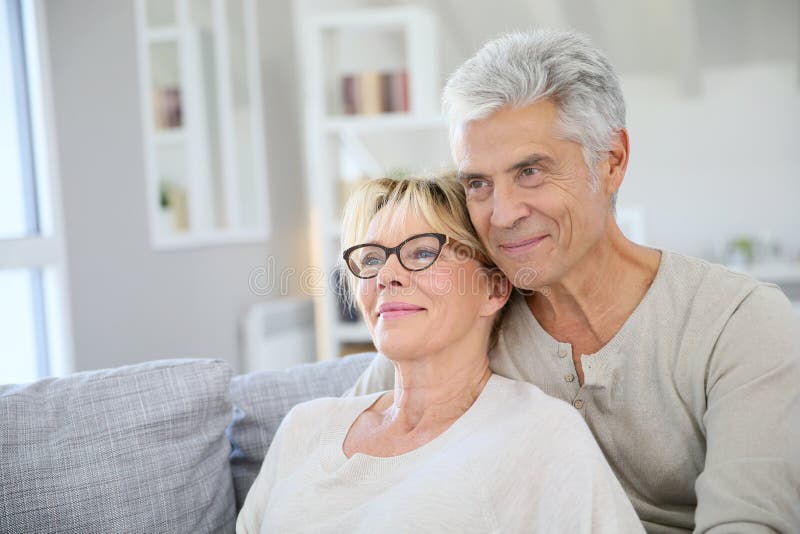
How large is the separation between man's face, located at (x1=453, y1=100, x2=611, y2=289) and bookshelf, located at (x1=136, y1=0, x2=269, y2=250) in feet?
7.49

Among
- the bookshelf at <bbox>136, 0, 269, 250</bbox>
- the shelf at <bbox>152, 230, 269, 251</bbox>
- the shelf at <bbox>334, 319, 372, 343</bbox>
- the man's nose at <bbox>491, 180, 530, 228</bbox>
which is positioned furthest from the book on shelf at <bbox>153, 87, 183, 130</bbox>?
the man's nose at <bbox>491, 180, 530, 228</bbox>

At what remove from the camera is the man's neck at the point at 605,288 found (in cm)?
144

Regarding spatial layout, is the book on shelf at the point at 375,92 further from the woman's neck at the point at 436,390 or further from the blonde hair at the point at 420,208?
the woman's neck at the point at 436,390

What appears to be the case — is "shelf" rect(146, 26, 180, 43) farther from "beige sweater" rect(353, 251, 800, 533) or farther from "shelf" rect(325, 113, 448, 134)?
"beige sweater" rect(353, 251, 800, 533)

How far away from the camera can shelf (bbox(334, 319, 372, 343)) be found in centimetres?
434

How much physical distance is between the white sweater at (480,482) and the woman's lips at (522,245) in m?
0.24

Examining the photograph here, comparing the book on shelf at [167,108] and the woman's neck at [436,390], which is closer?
the woman's neck at [436,390]

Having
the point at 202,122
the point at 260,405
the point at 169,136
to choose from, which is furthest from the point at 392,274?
the point at 202,122

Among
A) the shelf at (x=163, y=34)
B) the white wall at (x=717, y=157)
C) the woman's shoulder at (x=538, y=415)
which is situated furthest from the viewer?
the white wall at (x=717, y=157)

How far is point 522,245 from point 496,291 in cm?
16

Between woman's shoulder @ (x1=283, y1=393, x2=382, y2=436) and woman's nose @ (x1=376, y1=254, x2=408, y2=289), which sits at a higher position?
woman's nose @ (x1=376, y1=254, x2=408, y2=289)

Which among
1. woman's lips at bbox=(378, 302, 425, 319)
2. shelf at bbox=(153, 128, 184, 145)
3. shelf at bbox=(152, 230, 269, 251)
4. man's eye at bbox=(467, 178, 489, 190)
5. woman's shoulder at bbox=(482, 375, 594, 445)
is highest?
shelf at bbox=(153, 128, 184, 145)

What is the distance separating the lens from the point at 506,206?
138 cm

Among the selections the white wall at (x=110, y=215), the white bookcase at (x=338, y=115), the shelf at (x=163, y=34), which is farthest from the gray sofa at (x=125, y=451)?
the white bookcase at (x=338, y=115)
